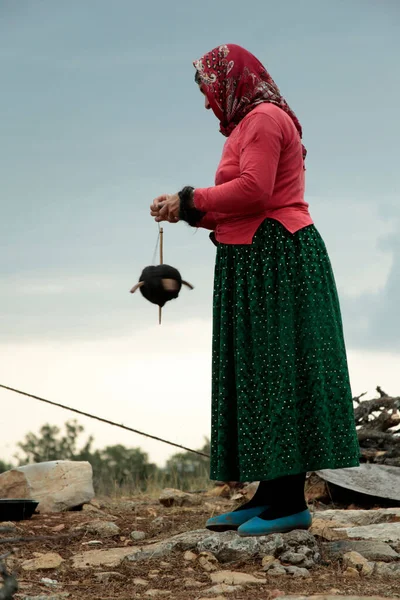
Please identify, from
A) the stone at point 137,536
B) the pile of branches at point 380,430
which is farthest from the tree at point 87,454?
the stone at point 137,536

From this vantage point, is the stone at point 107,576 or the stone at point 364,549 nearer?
the stone at point 107,576

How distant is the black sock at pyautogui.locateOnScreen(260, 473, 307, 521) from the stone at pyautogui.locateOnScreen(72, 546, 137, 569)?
0.75 meters

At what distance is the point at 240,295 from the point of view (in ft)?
13.0

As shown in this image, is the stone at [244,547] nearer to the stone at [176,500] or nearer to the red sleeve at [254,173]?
the red sleeve at [254,173]

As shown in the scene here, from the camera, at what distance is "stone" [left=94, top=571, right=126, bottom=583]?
3.63 meters

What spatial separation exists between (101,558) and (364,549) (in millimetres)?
1313

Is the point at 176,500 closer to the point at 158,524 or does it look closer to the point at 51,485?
the point at 51,485

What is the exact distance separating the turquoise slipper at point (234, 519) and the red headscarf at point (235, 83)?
6.18 feet

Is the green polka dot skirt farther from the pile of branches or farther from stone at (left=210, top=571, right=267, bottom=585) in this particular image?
the pile of branches

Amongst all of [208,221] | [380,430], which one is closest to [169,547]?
[208,221]

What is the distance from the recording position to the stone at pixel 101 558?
13.2 ft

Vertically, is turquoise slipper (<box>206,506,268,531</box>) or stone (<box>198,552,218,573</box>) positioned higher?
turquoise slipper (<box>206,506,268,531</box>)

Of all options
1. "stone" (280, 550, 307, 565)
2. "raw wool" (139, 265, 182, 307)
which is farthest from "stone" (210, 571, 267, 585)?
"raw wool" (139, 265, 182, 307)

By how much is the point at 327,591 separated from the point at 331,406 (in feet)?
3.00
